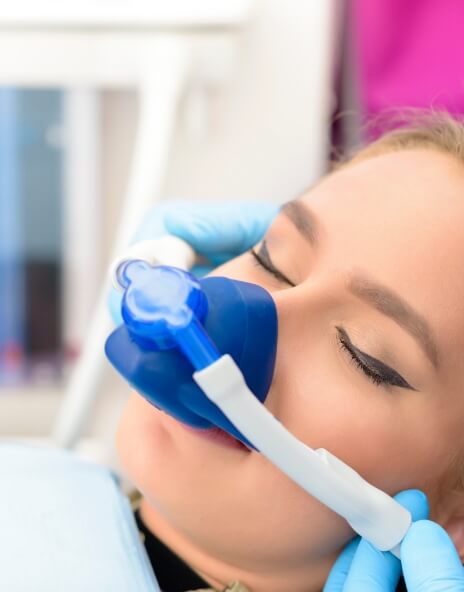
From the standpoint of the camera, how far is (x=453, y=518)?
2.96 feet

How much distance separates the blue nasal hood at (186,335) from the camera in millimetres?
657

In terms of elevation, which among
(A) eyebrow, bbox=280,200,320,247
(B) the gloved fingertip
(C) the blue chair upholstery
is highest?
(A) eyebrow, bbox=280,200,320,247

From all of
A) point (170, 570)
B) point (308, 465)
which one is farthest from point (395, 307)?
point (170, 570)

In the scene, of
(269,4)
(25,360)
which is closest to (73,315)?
(25,360)

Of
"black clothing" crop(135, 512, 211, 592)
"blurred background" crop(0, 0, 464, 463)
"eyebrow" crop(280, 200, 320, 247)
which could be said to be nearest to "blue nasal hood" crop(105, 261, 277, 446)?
"eyebrow" crop(280, 200, 320, 247)

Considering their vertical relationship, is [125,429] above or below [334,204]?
below

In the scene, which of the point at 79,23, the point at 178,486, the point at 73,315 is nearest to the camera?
the point at 178,486

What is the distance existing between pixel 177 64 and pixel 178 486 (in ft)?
2.16

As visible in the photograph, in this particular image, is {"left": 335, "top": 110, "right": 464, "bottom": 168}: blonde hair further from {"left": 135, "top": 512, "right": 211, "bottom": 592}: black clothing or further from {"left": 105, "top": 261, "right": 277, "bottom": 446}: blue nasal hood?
{"left": 135, "top": 512, "right": 211, "bottom": 592}: black clothing

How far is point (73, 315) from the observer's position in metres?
1.43

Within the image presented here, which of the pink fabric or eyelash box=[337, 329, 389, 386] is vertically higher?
the pink fabric

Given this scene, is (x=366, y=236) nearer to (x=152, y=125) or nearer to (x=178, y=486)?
(x=178, y=486)

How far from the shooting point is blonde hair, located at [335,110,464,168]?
3.06 feet

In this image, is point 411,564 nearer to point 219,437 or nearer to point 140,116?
point 219,437
